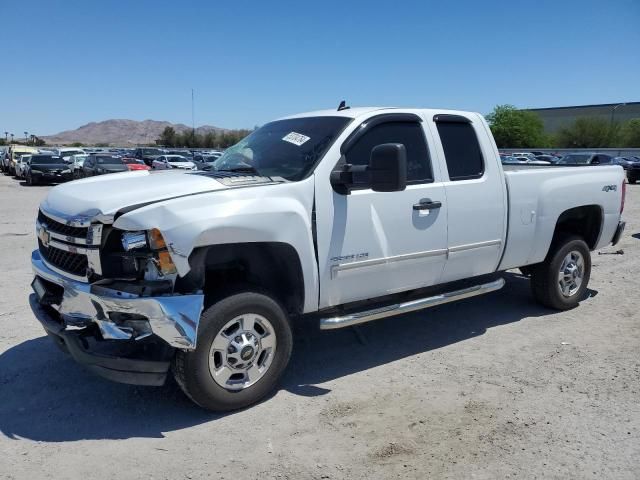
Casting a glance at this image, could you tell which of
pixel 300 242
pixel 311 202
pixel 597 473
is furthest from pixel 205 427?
pixel 597 473

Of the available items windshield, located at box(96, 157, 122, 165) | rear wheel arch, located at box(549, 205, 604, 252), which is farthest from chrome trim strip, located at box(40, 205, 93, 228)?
windshield, located at box(96, 157, 122, 165)

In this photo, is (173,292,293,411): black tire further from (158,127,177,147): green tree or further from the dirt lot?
(158,127,177,147): green tree

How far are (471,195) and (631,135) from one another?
3233 inches

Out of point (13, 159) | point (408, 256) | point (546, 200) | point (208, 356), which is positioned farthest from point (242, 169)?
point (13, 159)

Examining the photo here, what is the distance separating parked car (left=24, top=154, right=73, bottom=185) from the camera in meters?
26.3

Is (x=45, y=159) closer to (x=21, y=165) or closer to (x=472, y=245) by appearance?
(x=21, y=165)

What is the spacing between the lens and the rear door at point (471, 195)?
4.81 metres

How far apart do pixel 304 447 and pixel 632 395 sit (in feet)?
8.27

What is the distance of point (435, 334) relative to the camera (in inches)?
213

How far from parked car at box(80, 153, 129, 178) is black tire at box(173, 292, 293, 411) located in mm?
22679

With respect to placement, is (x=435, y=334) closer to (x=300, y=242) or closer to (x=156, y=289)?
(x=300, y=242)

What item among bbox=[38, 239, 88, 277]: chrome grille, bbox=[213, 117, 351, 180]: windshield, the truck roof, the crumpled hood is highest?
the truck roof

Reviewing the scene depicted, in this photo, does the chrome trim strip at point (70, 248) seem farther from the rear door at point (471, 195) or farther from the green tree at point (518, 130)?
the green tree at point (518, 130)

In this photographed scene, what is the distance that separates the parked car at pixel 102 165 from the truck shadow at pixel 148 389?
70.4 ft
